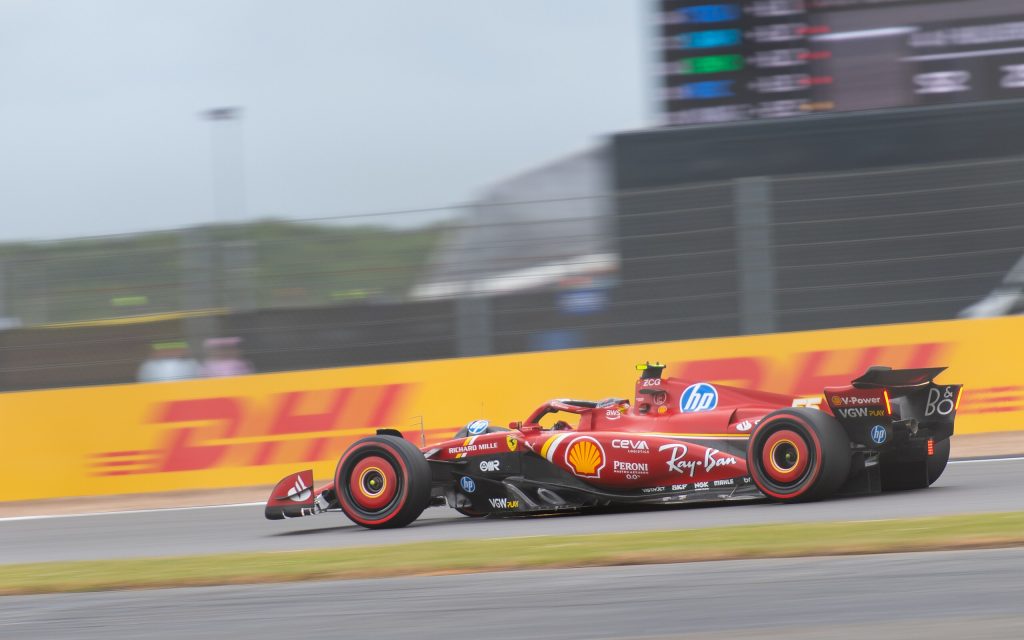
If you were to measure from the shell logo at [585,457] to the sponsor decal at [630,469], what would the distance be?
0.09 meters

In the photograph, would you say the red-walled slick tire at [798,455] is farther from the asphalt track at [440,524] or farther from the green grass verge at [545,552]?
the green grass verge at [545,552]

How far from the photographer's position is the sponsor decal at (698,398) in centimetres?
841

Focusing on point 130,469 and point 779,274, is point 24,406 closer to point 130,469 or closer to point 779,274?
point 130,469

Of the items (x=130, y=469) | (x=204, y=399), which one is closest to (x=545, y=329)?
(x=204, y=399)

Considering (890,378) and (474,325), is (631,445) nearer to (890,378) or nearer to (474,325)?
(890,378)

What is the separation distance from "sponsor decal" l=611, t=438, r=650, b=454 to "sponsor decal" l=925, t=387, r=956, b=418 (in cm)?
169

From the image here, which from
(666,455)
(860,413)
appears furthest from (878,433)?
(666,455)

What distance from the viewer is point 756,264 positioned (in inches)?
497

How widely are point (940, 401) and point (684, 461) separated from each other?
1.56 m

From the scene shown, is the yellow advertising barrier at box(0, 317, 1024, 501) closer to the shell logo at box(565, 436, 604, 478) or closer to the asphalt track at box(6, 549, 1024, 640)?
the shell logo at box(565, 436, 604, 478)

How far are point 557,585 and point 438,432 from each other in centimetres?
723

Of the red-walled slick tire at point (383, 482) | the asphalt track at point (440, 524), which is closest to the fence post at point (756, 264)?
the asphalt track at point (440, 524)

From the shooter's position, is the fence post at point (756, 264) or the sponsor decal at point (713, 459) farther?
the fence post at point (756, 264)

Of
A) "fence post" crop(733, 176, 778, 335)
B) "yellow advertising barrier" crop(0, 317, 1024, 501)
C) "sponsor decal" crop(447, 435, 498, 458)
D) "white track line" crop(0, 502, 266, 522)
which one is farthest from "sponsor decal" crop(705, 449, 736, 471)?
"white track line" crop(0, 502, 266, 522)
